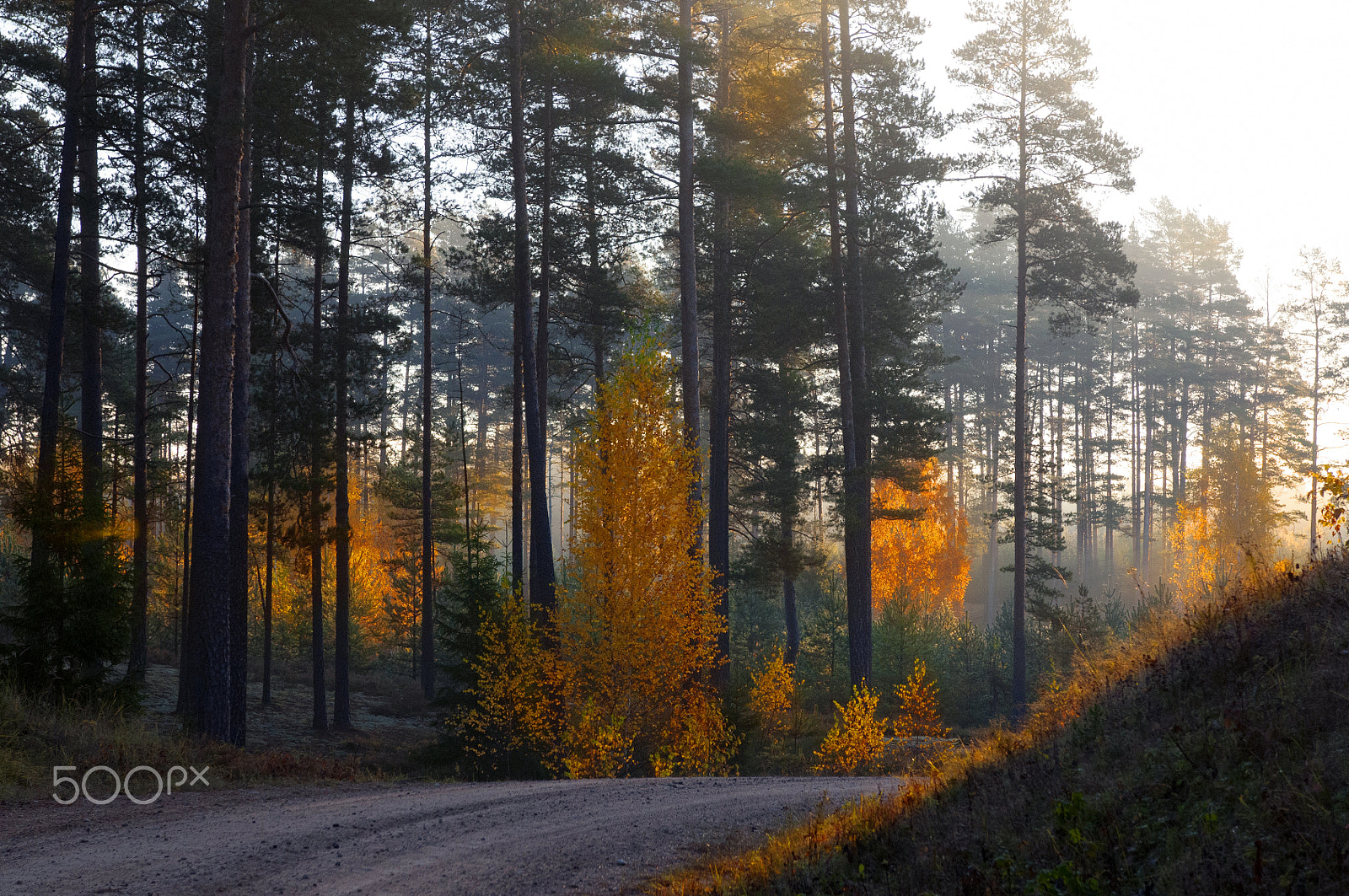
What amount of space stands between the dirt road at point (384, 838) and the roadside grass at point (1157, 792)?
0.98m

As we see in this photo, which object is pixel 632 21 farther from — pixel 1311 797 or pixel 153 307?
pixel 153 307

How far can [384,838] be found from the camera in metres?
7.17

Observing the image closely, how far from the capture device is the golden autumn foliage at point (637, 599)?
46.7ft

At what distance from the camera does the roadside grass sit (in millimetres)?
4441

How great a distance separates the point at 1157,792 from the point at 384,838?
587cm

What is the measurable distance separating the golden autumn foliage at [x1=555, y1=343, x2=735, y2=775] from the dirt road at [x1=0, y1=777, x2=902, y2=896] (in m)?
4.46

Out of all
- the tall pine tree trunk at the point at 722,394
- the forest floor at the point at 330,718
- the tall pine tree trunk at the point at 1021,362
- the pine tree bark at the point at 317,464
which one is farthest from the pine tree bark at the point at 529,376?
the tall pine tree trunk at the point at 1021,362

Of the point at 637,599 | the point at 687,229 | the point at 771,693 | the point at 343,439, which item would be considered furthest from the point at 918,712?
the point at 343,439

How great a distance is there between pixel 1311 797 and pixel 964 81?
2677 centimetres

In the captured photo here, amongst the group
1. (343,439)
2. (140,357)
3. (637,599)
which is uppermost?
(140,357)

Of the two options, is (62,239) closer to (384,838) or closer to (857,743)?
(384,838)

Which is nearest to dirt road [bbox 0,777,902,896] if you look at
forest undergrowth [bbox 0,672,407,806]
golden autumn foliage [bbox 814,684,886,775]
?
forest undergrowth [bbox 0,672,407,806]

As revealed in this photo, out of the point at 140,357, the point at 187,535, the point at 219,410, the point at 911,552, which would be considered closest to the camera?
the point at 219,410

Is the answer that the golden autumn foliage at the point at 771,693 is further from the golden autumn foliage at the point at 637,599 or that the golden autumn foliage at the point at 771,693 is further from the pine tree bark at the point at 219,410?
the pine tree bark at the point at 219,410
